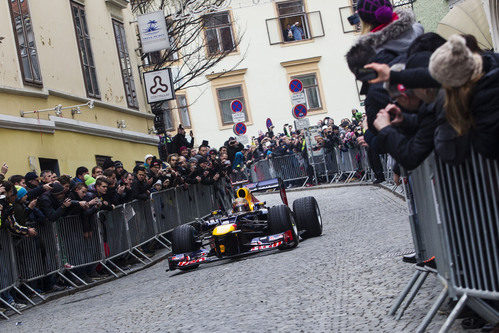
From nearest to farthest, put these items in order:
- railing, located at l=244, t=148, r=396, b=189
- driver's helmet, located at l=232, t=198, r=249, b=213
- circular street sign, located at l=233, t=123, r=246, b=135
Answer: driver's helmet, located at l=232, t=198, r=249, b=213, railing, located at l=244, t=148, r=396, b=189, circular street sign, located at l=233, t=123, r=246, b=135

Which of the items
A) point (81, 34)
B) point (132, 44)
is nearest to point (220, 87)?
point (132, 44)

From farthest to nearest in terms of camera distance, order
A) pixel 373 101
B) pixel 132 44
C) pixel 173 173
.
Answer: pixel 132 44
pixel 173 173
pixel 373 101

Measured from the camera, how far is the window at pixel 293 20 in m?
47.9

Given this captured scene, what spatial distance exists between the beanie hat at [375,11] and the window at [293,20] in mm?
41441

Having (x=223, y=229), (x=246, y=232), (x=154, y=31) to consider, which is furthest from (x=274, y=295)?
(x=154, y=31)

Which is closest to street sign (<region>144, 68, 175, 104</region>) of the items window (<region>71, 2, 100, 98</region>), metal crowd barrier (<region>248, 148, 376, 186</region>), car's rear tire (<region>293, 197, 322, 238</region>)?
window (<region>71, 2, 100, 98</region>)

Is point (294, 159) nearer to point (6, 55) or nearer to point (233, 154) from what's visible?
point (233, 154)

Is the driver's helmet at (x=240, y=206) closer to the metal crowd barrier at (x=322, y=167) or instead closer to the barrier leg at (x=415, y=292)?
the barrier leg at (x=415, y=292)

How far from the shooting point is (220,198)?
2412 centimetres

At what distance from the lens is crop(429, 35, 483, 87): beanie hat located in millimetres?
4797

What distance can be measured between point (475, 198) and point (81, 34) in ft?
65.1

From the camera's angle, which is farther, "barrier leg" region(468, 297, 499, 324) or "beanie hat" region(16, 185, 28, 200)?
"beanie hat" region(16, 185, 28, 200)

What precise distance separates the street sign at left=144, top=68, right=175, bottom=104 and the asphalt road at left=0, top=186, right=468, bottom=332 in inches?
423

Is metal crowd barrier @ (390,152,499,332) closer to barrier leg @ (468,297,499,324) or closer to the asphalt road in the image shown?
barrier leg @ (468,297,499,324)
